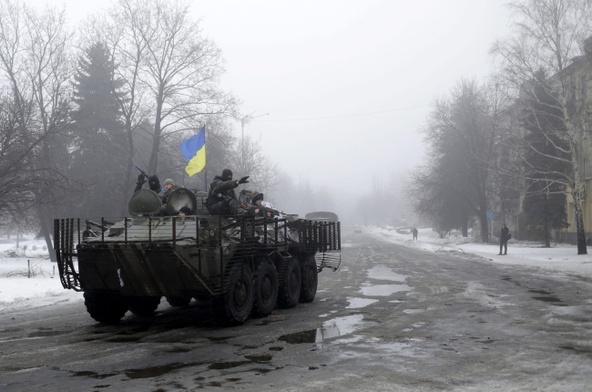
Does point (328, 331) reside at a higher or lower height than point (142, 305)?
lower

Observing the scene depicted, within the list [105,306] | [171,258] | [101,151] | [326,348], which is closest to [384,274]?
[105,306]

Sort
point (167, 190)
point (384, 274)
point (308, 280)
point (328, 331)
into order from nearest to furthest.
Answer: point (328, 331)
point (167, 190)
point (308, 280)
point (384, 274)

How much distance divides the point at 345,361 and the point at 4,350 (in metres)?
4.46

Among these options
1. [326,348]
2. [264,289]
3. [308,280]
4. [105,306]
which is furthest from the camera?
[308,280]

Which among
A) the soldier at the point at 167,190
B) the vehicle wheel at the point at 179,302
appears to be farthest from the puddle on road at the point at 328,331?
the vehicle wheel at the point at 179,302

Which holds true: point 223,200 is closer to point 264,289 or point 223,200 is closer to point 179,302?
point 264,289

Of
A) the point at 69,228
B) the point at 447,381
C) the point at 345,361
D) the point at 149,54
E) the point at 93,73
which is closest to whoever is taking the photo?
the point at 447,381

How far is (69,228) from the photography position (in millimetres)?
9672

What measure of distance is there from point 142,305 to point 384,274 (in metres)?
11.1

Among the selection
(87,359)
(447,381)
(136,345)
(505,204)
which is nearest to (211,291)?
(136,345)

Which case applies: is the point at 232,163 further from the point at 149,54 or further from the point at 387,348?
the point at 387,348

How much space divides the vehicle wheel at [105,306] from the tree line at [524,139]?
2215 centimetres

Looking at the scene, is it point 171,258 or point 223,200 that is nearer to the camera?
point 171,258

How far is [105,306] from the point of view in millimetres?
10047
